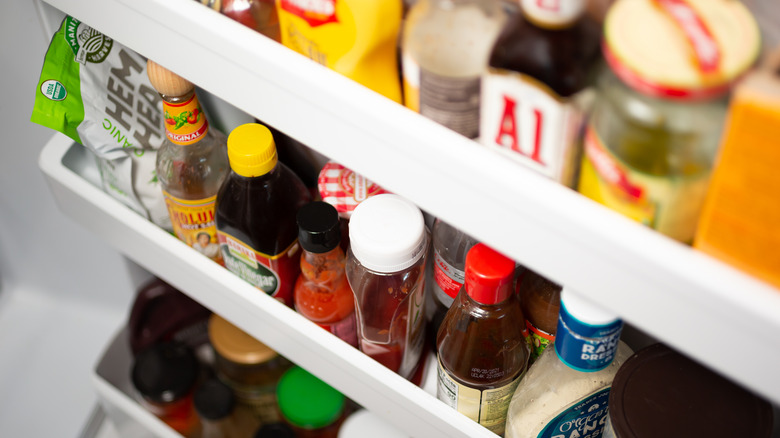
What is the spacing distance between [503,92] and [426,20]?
0.31ft

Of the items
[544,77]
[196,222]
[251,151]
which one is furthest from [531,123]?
[196,222]

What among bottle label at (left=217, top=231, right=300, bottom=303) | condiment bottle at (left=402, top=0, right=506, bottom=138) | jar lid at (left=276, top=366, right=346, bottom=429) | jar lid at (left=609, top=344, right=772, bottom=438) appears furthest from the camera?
jar lid at (left=276, top=366, right=346, bottom=429)

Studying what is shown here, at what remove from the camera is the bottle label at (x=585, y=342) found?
59 cm

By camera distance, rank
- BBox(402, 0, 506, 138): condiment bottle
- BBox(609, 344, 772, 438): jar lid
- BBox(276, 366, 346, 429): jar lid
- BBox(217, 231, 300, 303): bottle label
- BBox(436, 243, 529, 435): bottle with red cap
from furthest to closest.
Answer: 1. BBox(276, 366, 346, 429): jar lid
2. BBox(217, 231, 300, 303): bottle label
3. BBox(436, 243, 529, 435): bottle with red cap
4. BBox(609, 344, 772, 438): jar lid
5. BBox(402, 0, 506, 138): condiment bottle

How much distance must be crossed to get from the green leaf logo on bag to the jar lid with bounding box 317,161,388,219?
31 cm

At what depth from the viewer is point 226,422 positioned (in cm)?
121

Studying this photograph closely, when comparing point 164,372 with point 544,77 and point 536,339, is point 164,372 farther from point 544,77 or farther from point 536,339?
point 544,77

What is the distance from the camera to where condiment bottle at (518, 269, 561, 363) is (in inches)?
29.3

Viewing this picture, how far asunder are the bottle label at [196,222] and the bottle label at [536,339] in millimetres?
407

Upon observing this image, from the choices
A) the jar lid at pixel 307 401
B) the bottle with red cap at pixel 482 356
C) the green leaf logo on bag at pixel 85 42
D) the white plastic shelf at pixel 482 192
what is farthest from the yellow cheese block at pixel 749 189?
the jar lid at pixel 307 401

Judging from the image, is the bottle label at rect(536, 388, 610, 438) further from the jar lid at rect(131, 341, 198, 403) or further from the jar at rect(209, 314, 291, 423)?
the jar lid at rect(131, 341, 198, 403)

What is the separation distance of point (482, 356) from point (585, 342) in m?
0.15

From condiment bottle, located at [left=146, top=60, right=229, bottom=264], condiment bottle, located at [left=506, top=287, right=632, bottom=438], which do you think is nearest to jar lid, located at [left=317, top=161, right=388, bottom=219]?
condiment bottle, located at [left=146, top=60, right=229, bottom=264]

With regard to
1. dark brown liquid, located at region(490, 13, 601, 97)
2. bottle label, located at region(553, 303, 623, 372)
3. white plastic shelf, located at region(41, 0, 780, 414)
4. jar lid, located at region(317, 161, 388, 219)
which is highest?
dark brown liquid, located at region(490, 13, 601, 97)
